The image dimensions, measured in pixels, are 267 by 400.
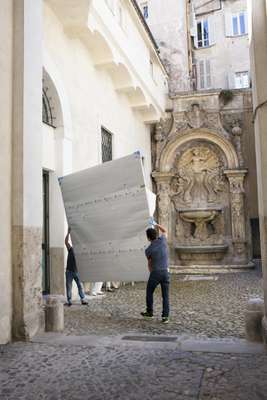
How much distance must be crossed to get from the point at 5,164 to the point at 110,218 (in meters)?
1.62

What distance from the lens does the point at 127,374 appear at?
3367 millimetres

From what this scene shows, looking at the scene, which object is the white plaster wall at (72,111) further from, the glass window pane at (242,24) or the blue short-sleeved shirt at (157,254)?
the glass window pane at (242,24)

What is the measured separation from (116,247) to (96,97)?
5.51 metres

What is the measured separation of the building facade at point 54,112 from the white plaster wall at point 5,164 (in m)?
0.01

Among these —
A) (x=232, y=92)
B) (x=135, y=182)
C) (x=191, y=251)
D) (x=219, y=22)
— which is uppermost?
(x=219, y=22)

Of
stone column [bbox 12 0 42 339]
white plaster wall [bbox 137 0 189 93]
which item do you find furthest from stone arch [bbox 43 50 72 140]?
white plaster wall [bbox 137 0 189 93]

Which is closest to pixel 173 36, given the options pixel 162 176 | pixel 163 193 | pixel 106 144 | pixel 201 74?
pixel 201 74

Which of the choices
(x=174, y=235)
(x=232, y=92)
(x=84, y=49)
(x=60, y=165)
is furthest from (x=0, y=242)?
(x=232, y=92)

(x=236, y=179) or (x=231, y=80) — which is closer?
(x=236, y=179)

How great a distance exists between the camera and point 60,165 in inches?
315

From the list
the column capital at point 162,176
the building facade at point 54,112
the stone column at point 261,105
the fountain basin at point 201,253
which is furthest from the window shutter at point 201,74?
the stone column at point 261,105

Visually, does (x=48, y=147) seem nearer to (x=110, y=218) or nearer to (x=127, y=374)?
(x=110, y=218)

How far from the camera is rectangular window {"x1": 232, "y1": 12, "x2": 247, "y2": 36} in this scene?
926 inches

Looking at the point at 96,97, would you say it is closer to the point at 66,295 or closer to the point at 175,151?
the point at 66,295
